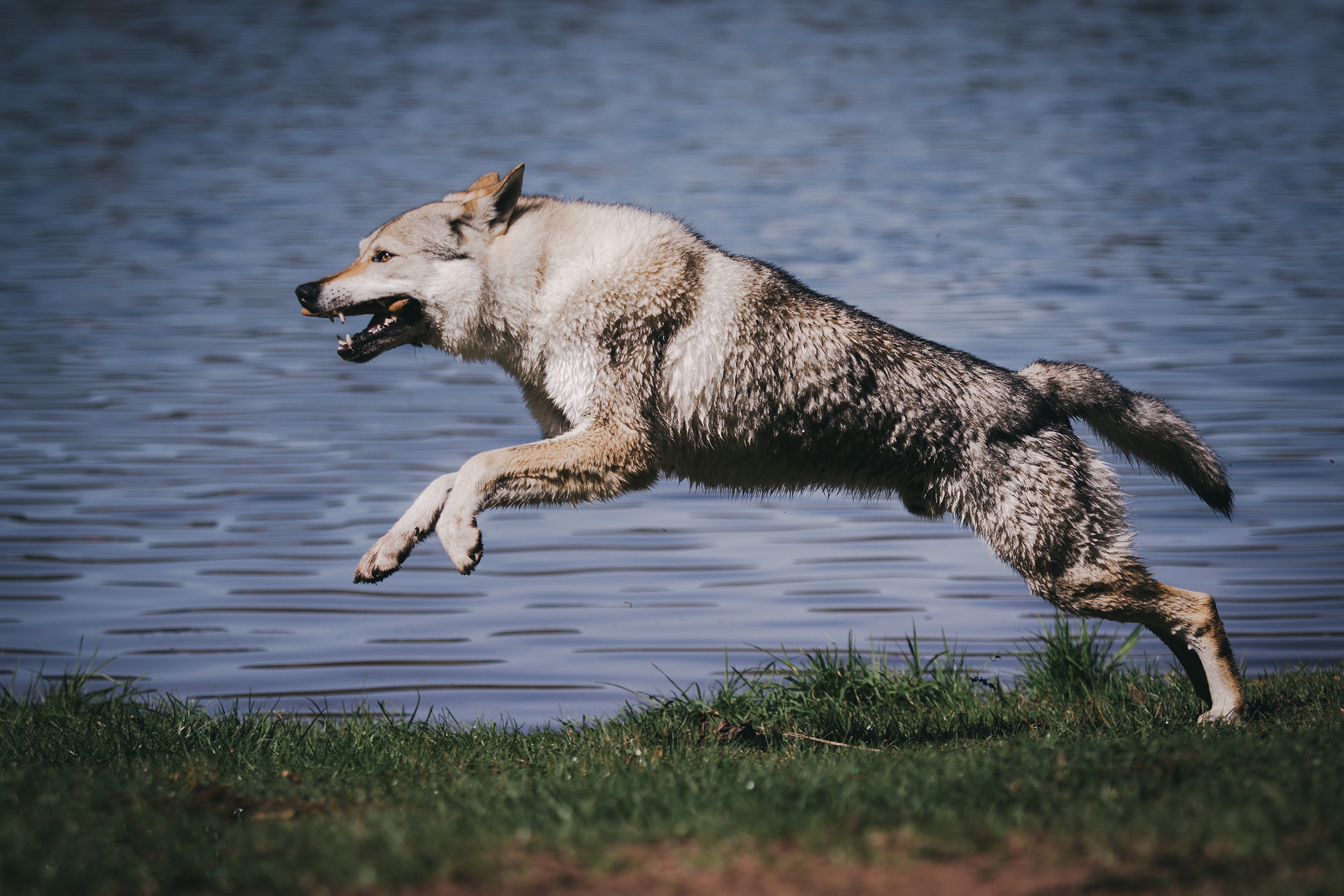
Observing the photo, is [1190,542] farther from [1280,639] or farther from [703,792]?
[703,792]

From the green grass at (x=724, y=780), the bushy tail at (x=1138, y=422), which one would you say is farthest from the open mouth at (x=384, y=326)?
the bushy tail at (x=1138, y=422)

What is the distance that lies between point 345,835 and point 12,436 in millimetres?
11672

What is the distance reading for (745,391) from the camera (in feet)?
19.8

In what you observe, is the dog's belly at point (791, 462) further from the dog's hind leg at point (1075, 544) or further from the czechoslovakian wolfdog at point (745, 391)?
the dog's hind leg at point (1075, 544)

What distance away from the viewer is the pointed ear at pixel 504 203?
631cm

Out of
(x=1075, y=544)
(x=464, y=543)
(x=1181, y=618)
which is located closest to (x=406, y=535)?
(x=464, y=543)

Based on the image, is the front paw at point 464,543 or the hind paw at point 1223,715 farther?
the hind paw at point 1223,715

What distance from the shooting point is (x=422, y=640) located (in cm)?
852

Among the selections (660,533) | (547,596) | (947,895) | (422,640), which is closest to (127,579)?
(422,640)

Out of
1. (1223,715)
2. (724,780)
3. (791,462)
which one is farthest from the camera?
(791,462)

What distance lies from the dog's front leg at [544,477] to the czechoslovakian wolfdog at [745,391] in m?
0.01

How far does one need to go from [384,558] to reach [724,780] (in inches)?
71.3

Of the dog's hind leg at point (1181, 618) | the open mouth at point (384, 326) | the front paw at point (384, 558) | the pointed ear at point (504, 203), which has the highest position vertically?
the pointed ear at point (504, 203)

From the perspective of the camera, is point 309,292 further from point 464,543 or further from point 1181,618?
point 1181,618
